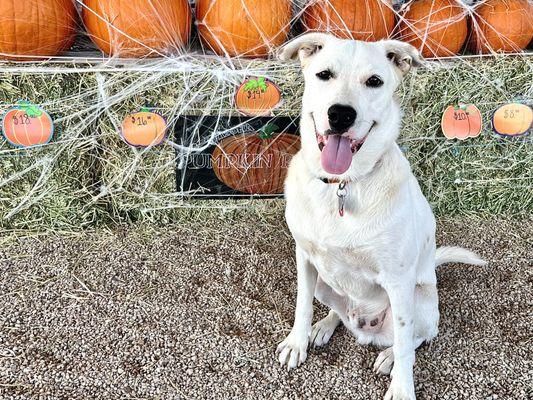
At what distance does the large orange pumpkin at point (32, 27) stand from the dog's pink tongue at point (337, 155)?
6.24 feet

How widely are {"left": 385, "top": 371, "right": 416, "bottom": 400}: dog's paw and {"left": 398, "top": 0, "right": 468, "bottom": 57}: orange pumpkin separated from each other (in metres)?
2.04

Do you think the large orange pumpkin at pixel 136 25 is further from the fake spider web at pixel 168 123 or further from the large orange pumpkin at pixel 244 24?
the large orange pumpkin at pixel 244 24

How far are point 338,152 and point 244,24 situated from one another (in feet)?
4.80

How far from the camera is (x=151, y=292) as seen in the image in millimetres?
2533

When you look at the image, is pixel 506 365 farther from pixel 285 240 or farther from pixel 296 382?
A: pixel 285 240

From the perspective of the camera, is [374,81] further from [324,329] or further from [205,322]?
[205,322]

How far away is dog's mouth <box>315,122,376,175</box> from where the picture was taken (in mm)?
1763

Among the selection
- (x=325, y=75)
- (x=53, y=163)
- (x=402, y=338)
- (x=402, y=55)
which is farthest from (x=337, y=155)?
(x=53, y=163)

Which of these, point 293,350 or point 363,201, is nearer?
point 363,201

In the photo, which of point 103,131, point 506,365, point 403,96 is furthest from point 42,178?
point 506,365

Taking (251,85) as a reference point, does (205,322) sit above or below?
below

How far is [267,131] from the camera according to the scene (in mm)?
3029

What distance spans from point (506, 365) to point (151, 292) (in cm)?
173

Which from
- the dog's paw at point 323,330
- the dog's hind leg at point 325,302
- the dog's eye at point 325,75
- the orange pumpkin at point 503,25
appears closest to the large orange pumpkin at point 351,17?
the orange pumpkin at point 503,25
